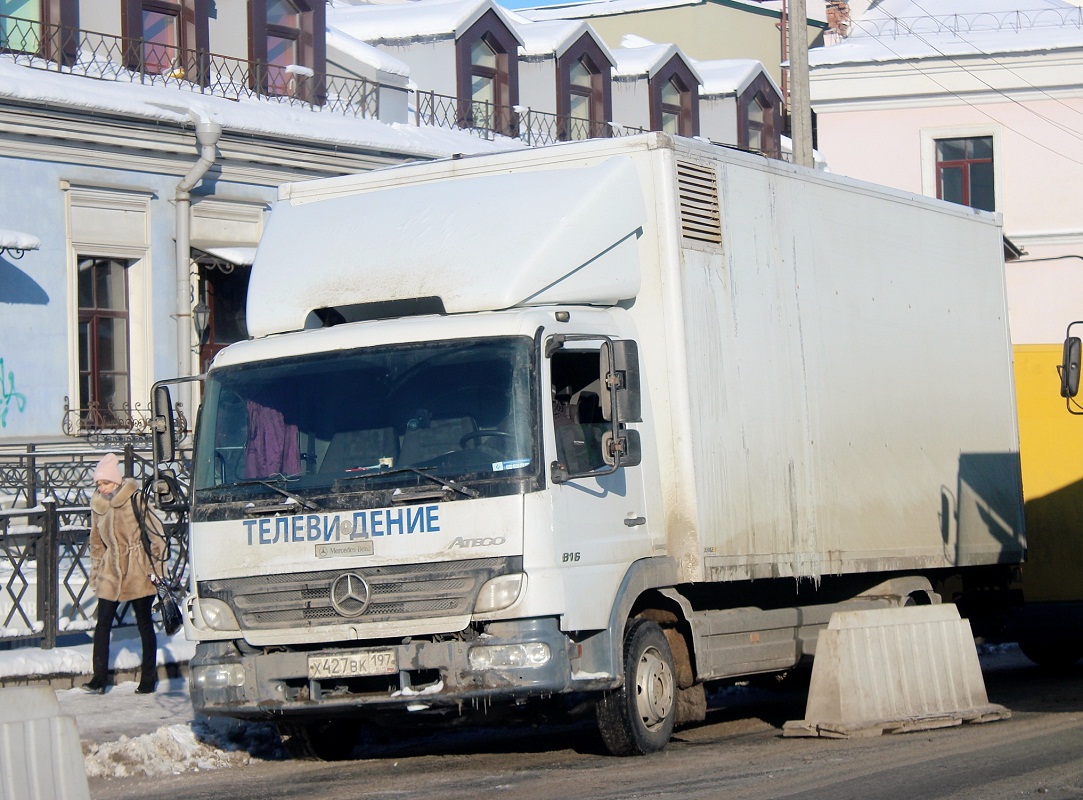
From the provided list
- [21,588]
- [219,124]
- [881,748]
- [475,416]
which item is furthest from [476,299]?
[219,124]

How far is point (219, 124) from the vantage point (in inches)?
759

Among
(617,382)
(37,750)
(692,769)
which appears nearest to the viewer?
(37,750)

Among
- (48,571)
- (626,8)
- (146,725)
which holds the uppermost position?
(626,8)

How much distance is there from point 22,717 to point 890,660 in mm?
5517

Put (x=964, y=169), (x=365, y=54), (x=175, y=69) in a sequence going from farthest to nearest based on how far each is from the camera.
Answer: (x=964, y=169)
(x=365, y=54)
(x=175, y=69)

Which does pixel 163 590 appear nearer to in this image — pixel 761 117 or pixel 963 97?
pixel 761 117

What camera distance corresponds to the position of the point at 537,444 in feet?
26.9

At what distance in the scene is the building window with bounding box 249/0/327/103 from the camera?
69.8ft

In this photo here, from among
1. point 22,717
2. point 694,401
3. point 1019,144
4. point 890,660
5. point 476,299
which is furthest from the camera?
point 1019,144

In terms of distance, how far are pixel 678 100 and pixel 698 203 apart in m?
20.0

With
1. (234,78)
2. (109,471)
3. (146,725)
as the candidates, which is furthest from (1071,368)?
(234,78)

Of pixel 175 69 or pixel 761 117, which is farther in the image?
pixel 761 117

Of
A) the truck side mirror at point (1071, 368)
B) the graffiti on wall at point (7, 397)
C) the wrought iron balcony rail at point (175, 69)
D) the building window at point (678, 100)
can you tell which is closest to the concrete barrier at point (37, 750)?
the truck side mirror at point (1071, 368)

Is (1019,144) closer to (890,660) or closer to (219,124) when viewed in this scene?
(219,124)
